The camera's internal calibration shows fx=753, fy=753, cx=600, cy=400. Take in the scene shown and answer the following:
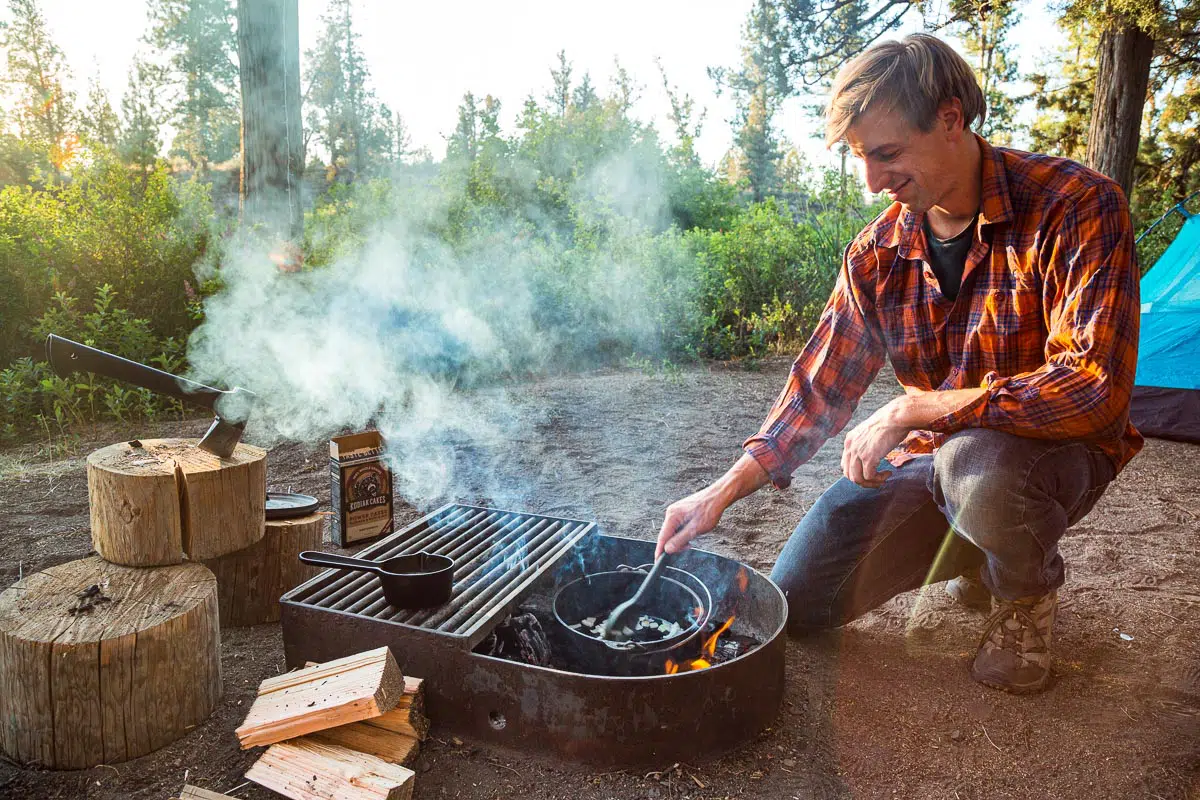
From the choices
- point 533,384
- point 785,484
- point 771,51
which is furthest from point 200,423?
point 771,51

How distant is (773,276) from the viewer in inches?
349

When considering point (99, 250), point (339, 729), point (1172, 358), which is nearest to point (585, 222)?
point (99, 250)

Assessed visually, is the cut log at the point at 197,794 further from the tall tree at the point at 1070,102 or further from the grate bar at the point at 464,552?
the tall tree at the point at 1070,102

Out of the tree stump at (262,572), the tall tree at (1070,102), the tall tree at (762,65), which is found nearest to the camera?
the tree stump at (262,572)

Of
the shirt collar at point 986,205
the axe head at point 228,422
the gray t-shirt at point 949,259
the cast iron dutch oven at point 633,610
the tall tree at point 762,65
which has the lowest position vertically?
the cast iron dutch oven at point 633,610

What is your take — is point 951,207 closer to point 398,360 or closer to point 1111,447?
point 1111,447

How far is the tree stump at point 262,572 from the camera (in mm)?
2652

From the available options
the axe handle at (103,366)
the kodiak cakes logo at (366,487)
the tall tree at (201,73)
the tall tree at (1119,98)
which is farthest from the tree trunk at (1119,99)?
the tall tree at (201,73)

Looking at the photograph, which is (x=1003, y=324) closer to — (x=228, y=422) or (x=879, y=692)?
(x=879, y=692)

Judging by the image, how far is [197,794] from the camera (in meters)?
1.71

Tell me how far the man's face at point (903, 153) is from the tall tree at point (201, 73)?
32123 mm

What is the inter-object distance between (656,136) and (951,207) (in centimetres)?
1431

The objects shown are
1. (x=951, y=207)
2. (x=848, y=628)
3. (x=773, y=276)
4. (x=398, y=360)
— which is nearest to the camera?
(x=951, y=207)

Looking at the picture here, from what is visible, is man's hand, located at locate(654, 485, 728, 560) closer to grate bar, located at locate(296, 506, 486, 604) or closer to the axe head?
grate bar, located at locate(296, 506, 486, 604)
